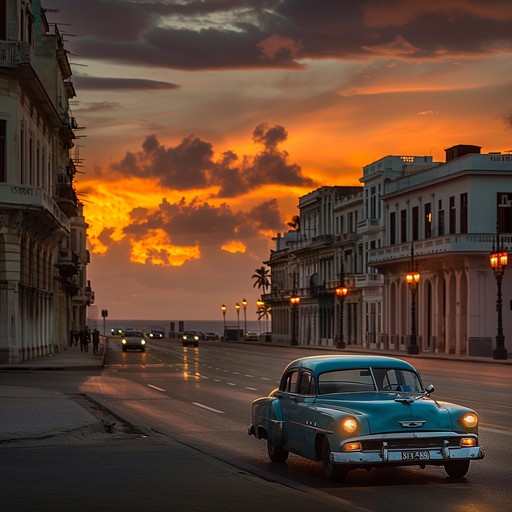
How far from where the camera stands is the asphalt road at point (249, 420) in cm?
1360

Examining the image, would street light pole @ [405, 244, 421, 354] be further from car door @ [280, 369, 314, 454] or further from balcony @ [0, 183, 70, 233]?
car door @ [280, 369, 314, 454]

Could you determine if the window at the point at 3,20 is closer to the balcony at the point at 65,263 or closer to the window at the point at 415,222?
the balcony at the point at 65,263

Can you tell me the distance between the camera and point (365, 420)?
1401cm

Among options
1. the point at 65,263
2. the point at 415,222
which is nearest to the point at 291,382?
the point at 65,263

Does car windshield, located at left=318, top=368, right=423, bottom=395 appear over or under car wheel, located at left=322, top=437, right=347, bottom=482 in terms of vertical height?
over

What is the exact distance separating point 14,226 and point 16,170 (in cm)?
229

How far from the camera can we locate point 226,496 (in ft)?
42.4

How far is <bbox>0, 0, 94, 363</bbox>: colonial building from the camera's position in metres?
51.1

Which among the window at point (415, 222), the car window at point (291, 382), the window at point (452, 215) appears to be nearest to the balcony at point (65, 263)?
the window at point (452, 215)

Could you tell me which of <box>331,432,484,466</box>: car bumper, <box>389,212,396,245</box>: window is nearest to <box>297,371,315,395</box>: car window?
<box>331,432,484,466</box>: car bumper

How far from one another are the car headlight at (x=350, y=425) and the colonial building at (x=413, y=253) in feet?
176

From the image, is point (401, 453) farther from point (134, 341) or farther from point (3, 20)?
point (134, 341)

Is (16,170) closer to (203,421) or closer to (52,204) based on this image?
(52,204)

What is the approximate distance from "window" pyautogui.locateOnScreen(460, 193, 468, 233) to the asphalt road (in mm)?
30061
